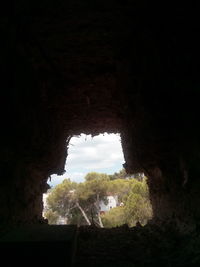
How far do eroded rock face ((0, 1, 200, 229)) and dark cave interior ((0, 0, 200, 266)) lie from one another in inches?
0.6

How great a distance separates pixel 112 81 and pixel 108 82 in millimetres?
127

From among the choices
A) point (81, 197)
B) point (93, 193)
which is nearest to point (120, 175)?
point (93, 193)

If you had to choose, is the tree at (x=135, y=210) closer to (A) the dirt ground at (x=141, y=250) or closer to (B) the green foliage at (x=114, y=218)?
(B) the green foliage at (x=114, y=218)

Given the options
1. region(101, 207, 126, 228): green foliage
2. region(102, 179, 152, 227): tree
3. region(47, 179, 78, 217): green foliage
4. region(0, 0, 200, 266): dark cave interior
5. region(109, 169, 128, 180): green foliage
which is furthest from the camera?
region(109, 169, 128, 180): green foliage

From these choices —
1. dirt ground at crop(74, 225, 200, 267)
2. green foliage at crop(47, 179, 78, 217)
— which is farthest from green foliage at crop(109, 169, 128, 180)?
dirt ground at crop(74, 225, 200, 267)

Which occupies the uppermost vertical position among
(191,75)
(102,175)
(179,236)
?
(102,175)

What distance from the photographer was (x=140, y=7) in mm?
3611

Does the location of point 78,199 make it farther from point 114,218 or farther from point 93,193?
point 114,218

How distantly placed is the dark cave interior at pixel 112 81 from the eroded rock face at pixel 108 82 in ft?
0.05

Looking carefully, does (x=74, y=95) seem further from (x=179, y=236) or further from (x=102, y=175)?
(x=102, y=175)

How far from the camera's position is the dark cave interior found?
339 cm

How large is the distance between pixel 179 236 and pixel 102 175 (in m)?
21.4

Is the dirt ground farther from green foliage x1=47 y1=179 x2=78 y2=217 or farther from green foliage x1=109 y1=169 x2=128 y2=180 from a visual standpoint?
green foliage x1=109 y1=169 x2=128 y2=180

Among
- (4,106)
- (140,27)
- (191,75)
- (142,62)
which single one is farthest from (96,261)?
(140,27)
